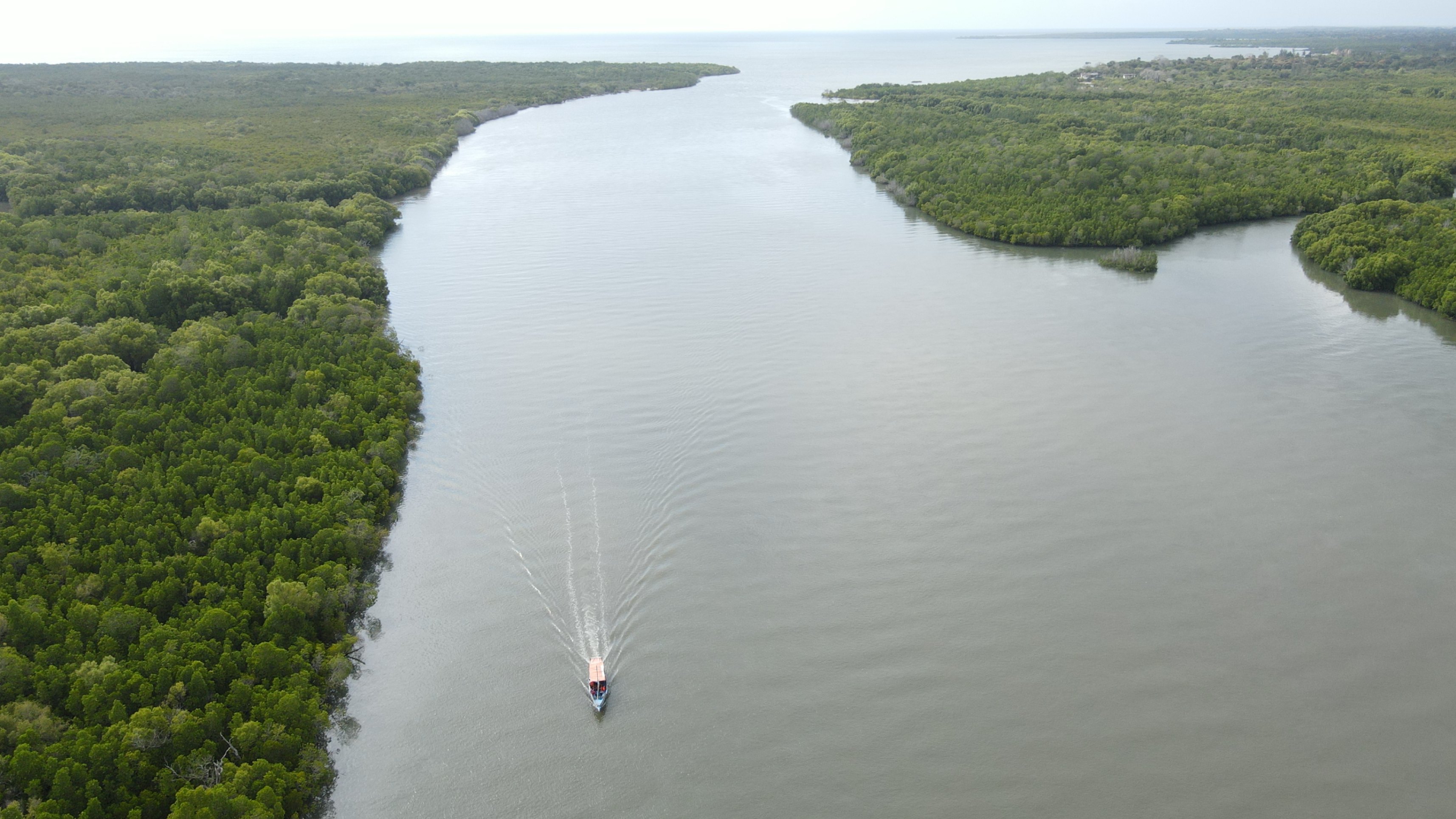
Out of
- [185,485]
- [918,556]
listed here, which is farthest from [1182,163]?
[185,485]

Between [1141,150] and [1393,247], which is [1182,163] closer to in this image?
[1141,150]

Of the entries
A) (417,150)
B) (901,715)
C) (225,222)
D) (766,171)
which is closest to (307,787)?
(901,715)

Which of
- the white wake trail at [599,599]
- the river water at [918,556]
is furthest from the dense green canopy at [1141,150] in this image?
the white wake trail at [599,599]

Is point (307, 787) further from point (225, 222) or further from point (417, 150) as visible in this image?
point (417, 150)

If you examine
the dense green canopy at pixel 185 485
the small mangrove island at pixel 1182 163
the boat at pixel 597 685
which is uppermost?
the small mangrove island at pixel 1182 163

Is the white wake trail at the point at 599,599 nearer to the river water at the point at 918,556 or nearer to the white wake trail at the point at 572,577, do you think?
the river water at the point at 918,556

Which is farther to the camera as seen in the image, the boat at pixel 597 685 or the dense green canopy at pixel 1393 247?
the dense green canopy at pixel 1393 247

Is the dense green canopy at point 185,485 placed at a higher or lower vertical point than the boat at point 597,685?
higher
